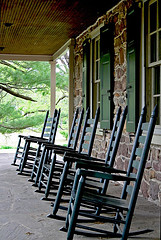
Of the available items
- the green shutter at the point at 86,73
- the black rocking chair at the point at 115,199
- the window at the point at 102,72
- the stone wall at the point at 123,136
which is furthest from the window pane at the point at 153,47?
the green shutter at the point at 86,73

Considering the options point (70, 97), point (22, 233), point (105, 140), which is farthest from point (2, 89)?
point (22, 233)

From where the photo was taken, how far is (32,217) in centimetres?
350

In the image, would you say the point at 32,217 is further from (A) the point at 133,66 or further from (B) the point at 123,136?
(A) the point at 133,66

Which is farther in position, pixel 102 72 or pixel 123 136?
pixel 102 72

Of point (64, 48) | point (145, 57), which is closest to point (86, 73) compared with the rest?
point (64, 48)

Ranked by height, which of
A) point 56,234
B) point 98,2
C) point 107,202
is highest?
point 98,2

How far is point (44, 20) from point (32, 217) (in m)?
4.02

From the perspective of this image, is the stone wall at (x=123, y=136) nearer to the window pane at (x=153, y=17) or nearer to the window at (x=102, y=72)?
the window at (x=102, y=72)

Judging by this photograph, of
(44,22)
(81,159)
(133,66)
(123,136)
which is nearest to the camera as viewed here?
(81,159)

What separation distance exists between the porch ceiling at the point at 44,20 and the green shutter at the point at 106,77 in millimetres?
413

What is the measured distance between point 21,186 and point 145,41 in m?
2.39

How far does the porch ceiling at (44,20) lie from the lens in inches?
226

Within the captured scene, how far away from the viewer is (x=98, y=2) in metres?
5.62

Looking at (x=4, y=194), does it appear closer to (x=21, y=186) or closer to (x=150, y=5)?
(x=21, y=186)
